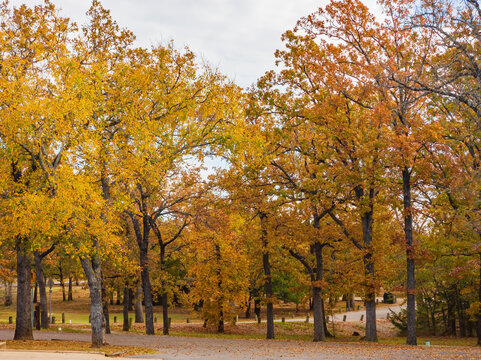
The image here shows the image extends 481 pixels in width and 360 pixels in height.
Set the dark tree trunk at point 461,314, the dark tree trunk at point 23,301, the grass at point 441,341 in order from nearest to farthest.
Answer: the dark tree trunk at point 23,301
the grass at point 441,341
the dark tree trunk at point 461,314

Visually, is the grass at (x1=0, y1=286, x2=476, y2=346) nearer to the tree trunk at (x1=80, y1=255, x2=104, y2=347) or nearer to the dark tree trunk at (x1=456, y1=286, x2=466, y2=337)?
the dark tree trunk at (x1=456, y1=286, x2=466, y2=337)

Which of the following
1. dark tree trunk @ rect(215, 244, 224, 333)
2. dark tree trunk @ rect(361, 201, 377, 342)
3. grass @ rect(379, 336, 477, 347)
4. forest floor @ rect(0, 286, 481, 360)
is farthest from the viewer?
dark tree trunk @ rect(215, 244, 224, 333)

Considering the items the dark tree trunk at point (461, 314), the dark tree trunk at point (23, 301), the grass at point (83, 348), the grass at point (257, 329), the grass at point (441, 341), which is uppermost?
the dark tree trunk at point (23, 301)

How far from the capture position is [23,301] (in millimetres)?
20719

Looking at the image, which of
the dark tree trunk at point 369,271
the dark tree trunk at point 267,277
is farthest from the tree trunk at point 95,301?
the dark tree trunk at point 369,271

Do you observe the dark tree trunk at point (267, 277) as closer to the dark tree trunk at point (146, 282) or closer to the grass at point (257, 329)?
the grass at point (257, 329)

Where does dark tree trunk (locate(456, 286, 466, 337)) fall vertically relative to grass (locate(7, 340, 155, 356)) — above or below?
below

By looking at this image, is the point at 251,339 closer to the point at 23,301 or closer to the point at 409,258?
the point at 409,258

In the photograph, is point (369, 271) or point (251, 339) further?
point (251, 339)

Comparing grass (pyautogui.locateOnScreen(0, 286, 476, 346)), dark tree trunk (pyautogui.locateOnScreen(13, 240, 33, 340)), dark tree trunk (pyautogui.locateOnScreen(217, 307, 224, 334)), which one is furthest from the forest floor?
dark tree trunk (pyautogui.locateOnScreen(13, 240, 33, 340))

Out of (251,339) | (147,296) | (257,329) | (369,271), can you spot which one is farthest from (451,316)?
(147,296)

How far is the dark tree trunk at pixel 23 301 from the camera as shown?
2034 cm

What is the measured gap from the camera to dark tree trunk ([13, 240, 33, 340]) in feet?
66.7

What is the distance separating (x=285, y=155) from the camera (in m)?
25.8
